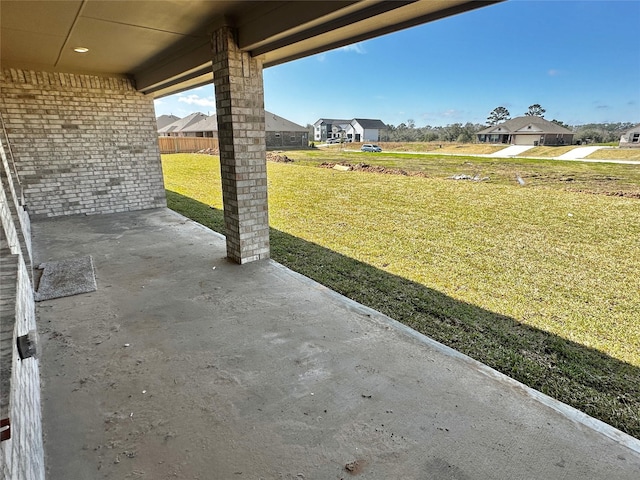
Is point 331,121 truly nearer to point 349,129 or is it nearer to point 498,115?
point 349,129

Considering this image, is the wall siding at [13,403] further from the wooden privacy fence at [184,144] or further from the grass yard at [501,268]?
the wooden privacy fence at [184,144]

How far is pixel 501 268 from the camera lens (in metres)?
4.72

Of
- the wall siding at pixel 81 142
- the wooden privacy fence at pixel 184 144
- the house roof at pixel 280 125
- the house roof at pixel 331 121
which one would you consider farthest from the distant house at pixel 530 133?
the wall siding at pixel 81 142

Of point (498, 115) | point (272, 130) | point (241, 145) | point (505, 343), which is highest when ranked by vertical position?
point (498, 115)

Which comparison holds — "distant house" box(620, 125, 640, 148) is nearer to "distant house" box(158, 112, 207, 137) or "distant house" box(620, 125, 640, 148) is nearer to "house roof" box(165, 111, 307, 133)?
"house roof" box(165, 111, 307, 133)

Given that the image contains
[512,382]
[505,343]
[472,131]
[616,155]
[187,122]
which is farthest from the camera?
[472,131]

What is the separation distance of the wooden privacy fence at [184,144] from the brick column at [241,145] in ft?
78.7

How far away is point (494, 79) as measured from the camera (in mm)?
60344

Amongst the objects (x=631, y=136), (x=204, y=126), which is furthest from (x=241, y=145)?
(x=631, y=136)

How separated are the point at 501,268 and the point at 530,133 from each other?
48.3 m

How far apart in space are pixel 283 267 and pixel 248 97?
2145 mm

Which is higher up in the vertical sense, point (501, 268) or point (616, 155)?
point (616, 155)

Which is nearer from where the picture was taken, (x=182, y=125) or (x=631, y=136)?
(x=631, y=136)

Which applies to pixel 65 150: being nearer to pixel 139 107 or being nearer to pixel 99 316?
pixel 139 107
